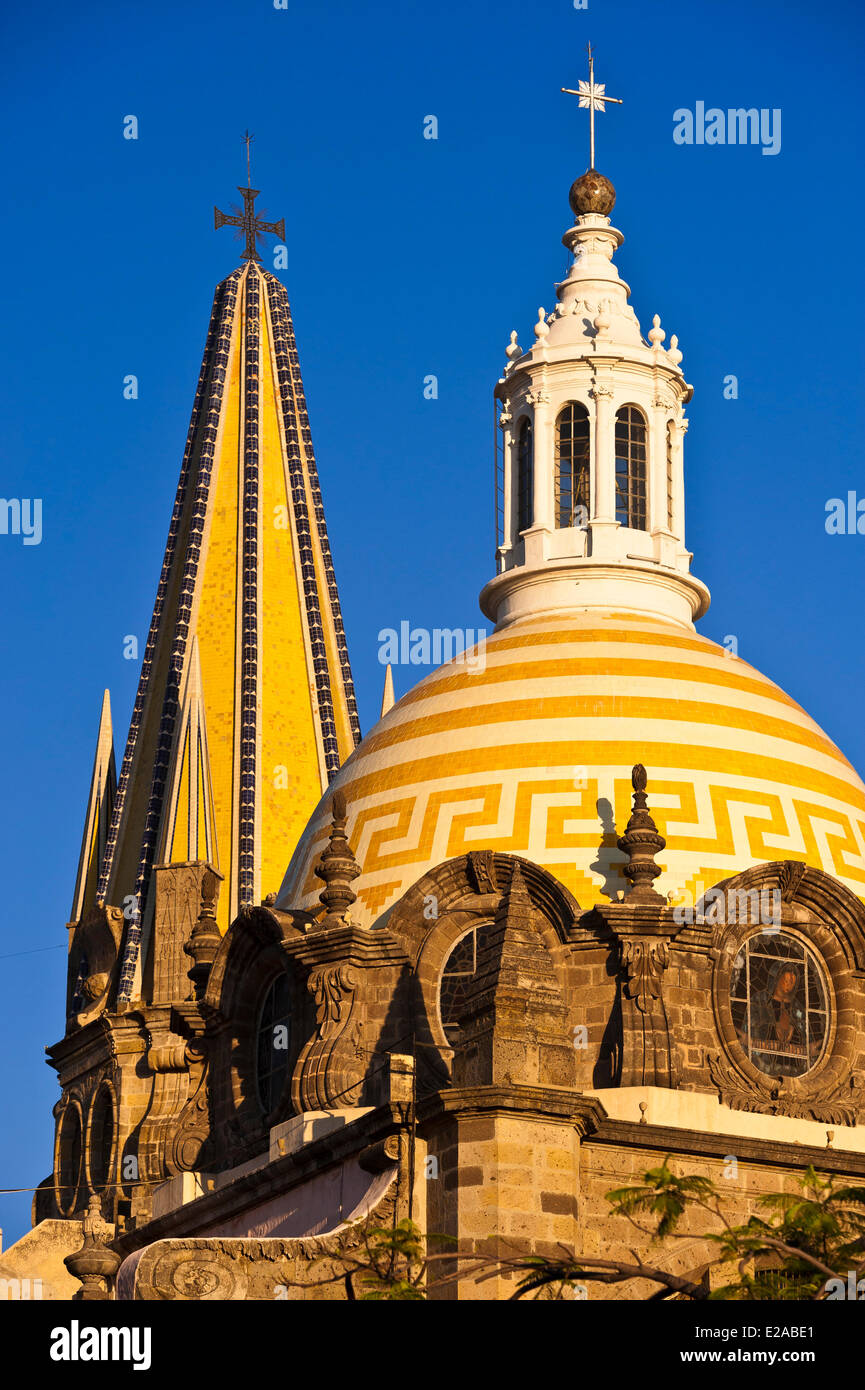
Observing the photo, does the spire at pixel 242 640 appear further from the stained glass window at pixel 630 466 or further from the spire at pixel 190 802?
the stained glass window at pixel 630 466

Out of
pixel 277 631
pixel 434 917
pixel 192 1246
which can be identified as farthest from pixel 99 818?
pixel 192 1246

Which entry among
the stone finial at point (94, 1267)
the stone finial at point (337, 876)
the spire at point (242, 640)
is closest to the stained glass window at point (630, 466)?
the stone finial at point (337, 876)

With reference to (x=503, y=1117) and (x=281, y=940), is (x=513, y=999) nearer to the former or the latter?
(x=503, y=1117)

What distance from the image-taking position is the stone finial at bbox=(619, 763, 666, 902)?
38.2m

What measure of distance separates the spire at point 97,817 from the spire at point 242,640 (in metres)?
0.40

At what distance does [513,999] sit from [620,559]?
13.5m

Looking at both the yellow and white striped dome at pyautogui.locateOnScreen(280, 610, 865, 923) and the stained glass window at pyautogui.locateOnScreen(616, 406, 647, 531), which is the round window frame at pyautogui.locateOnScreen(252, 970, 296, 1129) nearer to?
the yellow and white striped dome at pyautogui.locateOnScreen(280, 610, 865, 923)

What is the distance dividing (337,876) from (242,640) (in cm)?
3237

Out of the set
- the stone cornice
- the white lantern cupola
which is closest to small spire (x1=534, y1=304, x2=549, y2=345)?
the white lantern cupola

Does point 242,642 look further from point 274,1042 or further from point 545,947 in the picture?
point 545,947

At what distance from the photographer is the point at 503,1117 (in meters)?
32.6

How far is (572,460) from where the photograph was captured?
46.7 meters

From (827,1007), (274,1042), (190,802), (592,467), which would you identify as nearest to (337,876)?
(274,1042)
